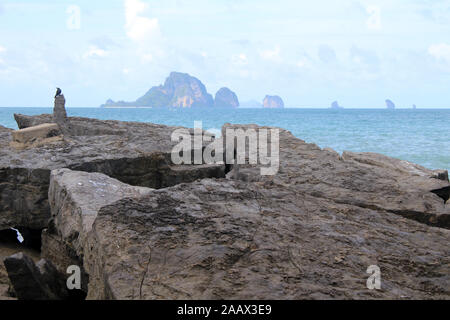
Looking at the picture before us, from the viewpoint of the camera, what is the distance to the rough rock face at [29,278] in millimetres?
2465

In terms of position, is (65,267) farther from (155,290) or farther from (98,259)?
(155,290)

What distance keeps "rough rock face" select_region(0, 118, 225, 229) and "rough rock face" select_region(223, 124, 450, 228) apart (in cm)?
91

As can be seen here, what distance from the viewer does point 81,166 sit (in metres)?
4.44

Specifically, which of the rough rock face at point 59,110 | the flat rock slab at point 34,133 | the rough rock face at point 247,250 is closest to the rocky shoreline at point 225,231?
the rough rock face at point 247,250

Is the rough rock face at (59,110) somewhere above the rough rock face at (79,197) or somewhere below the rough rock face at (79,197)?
above

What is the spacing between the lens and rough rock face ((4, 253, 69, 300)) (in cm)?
246

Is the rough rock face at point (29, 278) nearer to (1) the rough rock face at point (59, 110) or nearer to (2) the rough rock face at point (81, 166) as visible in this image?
(2) the rough rock face at point (81, 166)

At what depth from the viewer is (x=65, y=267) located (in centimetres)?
326

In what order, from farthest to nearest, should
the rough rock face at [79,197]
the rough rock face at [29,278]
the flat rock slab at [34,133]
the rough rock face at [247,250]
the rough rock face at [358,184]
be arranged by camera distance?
the flat rock slab at [34,133] → the rough rock face at [358,184] → the rough rock face at [79,197] → the rough rock face at [29,278] → the rough rock face at [247,250]

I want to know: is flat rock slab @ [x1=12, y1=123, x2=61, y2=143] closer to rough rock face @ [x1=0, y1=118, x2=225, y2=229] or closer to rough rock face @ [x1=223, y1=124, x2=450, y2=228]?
rough rock face @ [x1=0, y1=118, x2=225, y2=229]

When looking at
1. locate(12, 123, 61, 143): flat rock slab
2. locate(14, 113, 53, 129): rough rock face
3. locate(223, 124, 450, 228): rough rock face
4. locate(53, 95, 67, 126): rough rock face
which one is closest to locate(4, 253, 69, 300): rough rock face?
locate(223, 124, 450, 228): rough rock face

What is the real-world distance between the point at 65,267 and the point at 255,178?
2.05 m

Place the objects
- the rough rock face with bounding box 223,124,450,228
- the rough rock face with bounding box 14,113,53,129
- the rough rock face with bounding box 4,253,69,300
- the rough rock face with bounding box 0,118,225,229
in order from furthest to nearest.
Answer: the rough rock face with bounding box 14,113,53,129 < the rough rock face with bounding box 0,118,225,229 < the rough rock face with bounding box 223,124,450,228 < the rough rock face with bounding box 4,253,69,300

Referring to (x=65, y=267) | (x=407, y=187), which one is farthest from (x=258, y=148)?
(x=65, y=267)
